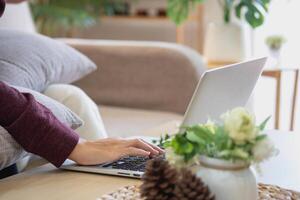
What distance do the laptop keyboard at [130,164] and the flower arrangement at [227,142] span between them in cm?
29

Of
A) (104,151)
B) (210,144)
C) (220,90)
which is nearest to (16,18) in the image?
(104,151)

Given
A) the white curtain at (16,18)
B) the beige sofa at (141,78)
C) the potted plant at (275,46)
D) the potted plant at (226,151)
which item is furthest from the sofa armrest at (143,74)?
the potted plant at (226,151)

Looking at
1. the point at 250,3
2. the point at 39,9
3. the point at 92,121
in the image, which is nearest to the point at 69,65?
the point at 92,121

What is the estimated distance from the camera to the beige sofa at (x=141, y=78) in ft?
6.50

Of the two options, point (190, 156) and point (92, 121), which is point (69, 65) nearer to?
point (92, 121)

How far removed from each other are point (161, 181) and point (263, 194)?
27 centimetres

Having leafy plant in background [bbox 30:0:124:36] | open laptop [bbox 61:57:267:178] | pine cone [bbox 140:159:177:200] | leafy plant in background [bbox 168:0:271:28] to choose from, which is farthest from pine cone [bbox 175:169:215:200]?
leafy plant in background [bbox 30:0:124:36]

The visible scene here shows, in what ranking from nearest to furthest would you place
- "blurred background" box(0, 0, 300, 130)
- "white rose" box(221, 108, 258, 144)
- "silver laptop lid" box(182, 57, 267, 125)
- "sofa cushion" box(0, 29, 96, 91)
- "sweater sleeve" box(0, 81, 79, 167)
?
1. "white rose" box(221, 108, 258, 144)
2. "silver laptop lid" box(182, 57, 267, 125)
3. "sweater sleeve" box(0, 81, 79, 167)
4. "sofa cushion" box(0, 29, 96, 91)
5. "blurred background" box(0, 0, 300, 130)

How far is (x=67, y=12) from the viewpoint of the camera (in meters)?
3.11

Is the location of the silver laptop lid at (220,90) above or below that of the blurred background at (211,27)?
above

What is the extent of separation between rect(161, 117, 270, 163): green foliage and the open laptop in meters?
0.13

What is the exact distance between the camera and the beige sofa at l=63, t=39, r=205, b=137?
1.98 metres

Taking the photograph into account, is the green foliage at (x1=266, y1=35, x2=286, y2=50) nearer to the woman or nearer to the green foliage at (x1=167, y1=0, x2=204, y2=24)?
the green foliage at (x1=167, y1=0, x2=204, y2=24)

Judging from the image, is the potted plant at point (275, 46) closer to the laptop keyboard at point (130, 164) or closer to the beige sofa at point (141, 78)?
the beige sofa at point (141, 78)
